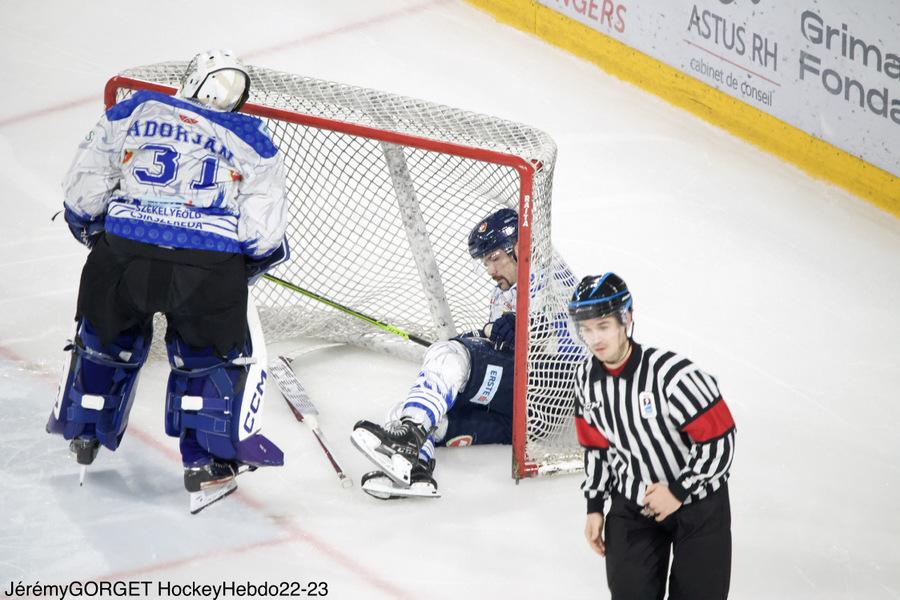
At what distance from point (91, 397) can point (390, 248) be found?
1.55 meters

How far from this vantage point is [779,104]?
5.92 metres

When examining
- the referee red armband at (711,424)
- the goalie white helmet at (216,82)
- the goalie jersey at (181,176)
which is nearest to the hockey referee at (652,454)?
the referee red armband at (711,424)

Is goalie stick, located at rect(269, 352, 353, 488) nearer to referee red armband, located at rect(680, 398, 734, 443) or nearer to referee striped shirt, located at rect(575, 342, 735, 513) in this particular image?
referee striped shirt, located at rect(575, 342, 735, 513)

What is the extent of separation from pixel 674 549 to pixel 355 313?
193 centimetres

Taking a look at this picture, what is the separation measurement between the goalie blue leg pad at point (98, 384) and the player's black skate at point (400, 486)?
674 millimetres

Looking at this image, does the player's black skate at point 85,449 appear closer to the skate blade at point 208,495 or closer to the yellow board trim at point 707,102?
the skate blade at point 208,495

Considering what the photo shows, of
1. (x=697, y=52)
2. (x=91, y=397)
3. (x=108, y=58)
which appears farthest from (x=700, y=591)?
(x=108, y=58)

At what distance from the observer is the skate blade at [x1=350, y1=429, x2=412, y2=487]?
12.6 feet

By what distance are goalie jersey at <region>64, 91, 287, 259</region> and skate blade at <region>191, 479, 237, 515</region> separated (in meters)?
0.65

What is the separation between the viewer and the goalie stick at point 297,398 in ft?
13.7

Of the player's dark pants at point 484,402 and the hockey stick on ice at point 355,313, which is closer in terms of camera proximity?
the player's dark pants at point 484,402

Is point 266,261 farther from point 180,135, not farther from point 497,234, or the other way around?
point 497,234

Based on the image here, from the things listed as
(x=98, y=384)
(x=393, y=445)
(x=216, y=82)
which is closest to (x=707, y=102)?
(x=393, y=445)

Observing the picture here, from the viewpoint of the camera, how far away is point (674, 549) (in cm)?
297
